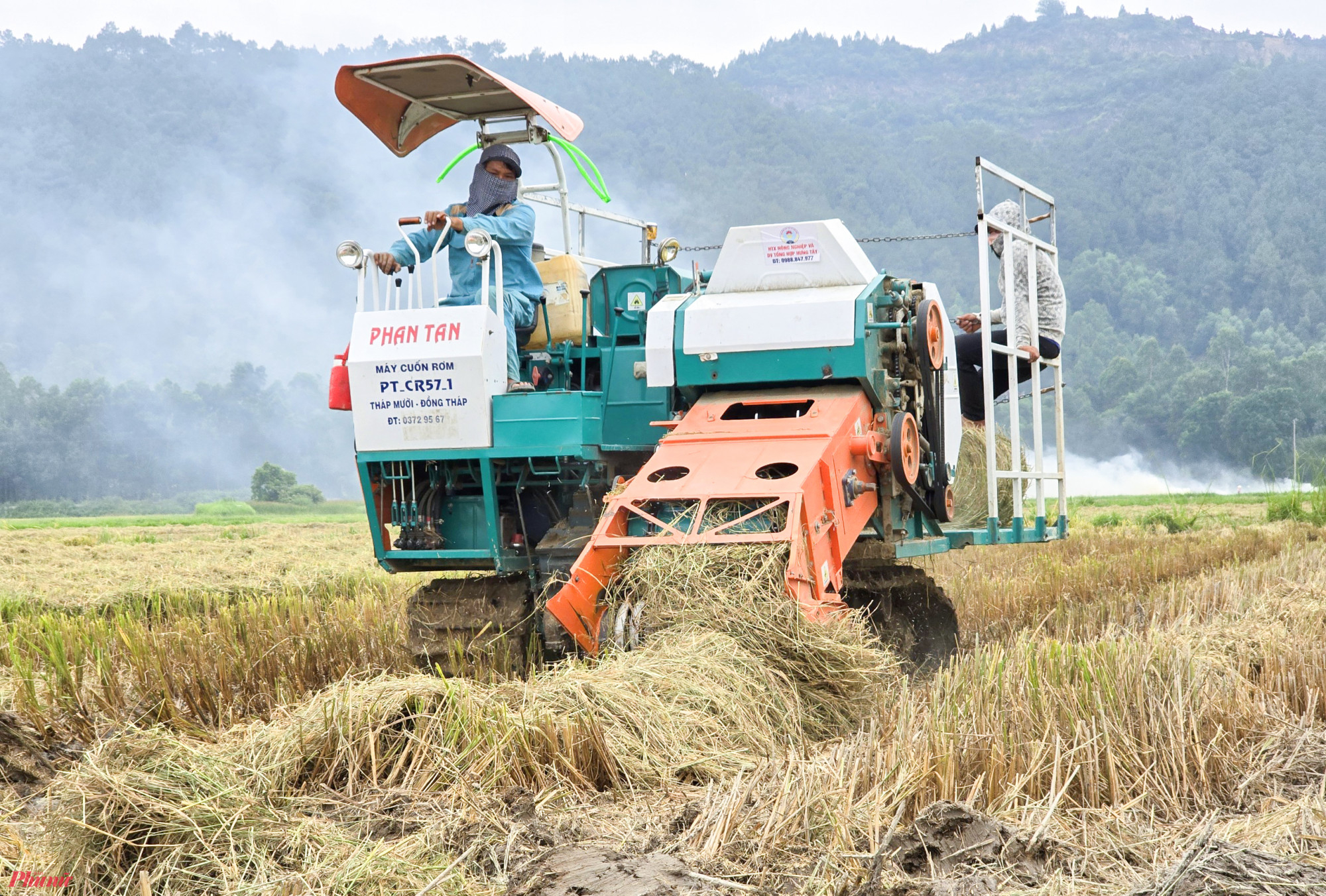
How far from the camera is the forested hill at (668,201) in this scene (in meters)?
73.3

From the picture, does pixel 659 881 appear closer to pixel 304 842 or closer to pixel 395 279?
pixel 304 842

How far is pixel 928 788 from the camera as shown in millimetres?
3855

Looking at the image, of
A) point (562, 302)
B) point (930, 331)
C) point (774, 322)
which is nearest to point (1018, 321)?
point (930, 331)

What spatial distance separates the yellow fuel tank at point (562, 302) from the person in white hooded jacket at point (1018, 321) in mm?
2259

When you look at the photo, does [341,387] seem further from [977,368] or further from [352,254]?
[977,368]

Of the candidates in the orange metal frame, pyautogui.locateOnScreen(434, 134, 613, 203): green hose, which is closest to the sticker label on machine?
the orange metal frame

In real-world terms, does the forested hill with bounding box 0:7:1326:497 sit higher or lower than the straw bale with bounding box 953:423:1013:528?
higher

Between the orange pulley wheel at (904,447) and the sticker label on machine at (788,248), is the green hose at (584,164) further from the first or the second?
the orange pulley wheel at (904,447)

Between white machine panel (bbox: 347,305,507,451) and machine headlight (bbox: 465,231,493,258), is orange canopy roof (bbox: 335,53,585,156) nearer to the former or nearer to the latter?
machine headlight (bbox: 465,231,493,258)

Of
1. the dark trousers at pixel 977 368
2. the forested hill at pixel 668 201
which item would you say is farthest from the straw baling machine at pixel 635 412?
the forested hill at pixel 668 201

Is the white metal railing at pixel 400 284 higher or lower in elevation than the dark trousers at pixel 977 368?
higher

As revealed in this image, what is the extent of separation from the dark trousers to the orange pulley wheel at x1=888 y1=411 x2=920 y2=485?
169cm

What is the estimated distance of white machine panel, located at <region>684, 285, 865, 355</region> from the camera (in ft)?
20.5

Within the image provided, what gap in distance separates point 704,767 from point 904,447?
8.31 ft
